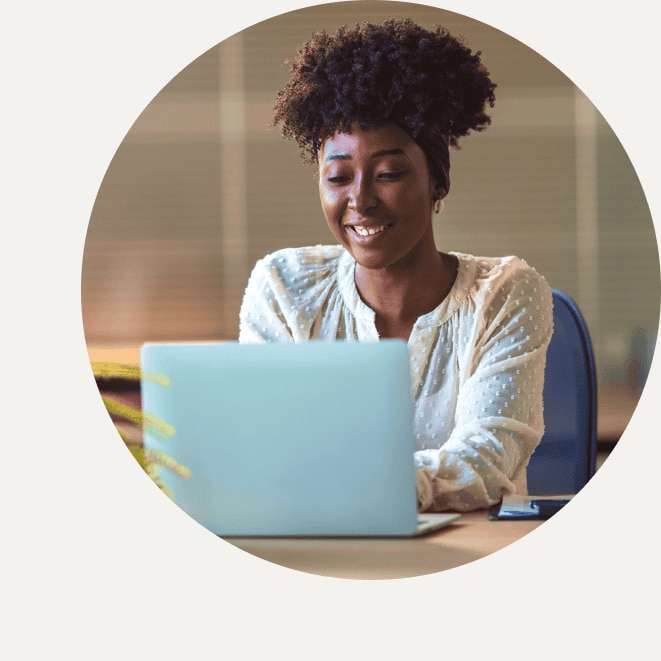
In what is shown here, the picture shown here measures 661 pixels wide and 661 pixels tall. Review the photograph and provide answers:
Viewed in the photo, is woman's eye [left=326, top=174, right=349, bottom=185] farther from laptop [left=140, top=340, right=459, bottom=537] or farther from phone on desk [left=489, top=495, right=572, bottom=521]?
phone on desk [left=489, top=495, right=572, bottom=521]

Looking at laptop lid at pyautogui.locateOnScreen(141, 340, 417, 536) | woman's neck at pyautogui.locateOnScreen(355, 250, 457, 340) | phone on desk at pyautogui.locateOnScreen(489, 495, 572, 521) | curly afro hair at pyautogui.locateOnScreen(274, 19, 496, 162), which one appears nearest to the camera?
laptop lid at pyautogui.locateOnScreen(141, 340, 417, 536)

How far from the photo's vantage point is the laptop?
5.88 ft

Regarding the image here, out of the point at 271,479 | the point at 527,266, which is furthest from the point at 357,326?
the point at 271,479

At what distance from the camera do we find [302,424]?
183 centimetres

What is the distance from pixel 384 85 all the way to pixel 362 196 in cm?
21

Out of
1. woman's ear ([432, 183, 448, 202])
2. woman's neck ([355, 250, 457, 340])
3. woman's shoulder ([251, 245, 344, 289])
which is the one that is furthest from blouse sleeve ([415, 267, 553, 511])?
woman's shoulder ([251, 245, 344, 289])

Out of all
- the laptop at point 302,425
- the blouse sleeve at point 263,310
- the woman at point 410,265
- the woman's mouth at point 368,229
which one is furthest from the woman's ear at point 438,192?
the laptop at point 302,425

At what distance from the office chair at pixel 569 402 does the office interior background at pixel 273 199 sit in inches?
1.5

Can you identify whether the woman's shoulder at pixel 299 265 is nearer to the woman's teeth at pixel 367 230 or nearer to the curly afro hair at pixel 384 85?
the woman's teeth at pixel 367 230

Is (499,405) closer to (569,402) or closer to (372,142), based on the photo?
(569,402)

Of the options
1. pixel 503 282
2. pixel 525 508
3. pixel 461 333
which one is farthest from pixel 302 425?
pixel 503 282

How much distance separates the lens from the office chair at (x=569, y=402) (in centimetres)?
233

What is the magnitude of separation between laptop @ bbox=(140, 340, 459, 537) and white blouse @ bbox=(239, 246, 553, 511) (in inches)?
12.7

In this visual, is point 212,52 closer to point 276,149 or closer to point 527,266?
point 276,149
